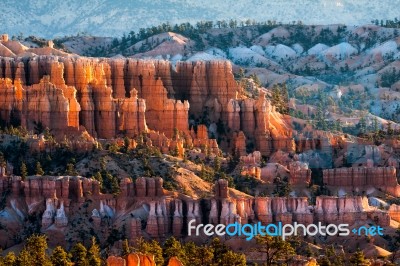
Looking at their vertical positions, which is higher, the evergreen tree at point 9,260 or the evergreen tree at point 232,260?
the evergreen tree at point 9,260

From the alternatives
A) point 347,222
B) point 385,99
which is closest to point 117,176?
point 347,222

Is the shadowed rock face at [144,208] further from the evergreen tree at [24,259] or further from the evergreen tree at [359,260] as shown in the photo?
the evergreen tree at [24,259]

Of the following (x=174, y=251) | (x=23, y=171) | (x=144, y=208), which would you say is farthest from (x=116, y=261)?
(x=23, y=171)

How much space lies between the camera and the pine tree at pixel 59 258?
8656 centimetres

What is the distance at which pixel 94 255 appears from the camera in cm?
8856

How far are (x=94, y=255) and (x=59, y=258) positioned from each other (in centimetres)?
214

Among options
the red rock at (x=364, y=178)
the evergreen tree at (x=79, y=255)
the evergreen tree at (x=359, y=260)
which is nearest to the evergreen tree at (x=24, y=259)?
the evergreen tree at (x=79, y=255)

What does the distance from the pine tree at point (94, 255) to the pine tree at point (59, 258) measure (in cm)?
112

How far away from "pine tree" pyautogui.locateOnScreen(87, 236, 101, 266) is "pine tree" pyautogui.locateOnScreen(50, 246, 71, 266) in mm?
1120

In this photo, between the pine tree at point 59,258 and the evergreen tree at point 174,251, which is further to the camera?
the evergreen tree at point 174,251

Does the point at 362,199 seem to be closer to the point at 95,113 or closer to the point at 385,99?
the point at 95,113

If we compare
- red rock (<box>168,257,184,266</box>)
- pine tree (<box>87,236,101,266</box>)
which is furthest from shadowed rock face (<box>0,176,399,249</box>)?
red rock (<box>168,257,184,266</box>)

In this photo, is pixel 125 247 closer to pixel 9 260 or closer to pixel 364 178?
pixel 9 260

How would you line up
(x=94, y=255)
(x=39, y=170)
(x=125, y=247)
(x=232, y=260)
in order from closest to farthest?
→ (x=232, y=260)
(x=94, y=255)
(x=125, y=247)
(x=39, y=170)
